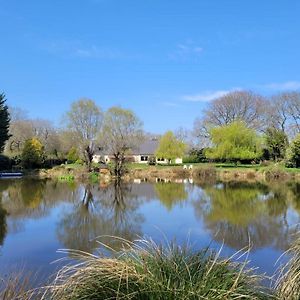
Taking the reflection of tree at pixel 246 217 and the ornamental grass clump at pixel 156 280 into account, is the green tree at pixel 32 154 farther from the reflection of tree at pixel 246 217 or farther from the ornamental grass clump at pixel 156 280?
the ornamental grass clump at pixel 156 280

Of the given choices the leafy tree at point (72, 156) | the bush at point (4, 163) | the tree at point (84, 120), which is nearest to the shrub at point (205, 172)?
the tree at point (84, 120)

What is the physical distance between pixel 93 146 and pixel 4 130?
8437mm

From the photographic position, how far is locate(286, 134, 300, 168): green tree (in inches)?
1457

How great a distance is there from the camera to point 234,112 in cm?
4831

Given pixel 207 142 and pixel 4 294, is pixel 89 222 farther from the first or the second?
pixel 207 142

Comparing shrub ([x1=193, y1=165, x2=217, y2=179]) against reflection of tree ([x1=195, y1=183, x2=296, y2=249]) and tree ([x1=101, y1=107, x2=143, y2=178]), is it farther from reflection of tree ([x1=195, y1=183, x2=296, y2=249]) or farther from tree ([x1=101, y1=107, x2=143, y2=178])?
reflection of tree ([x1=195, y1=183, x2=296, y2=249])

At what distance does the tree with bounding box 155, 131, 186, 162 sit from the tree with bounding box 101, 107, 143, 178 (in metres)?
13.0

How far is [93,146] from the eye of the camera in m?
39.0

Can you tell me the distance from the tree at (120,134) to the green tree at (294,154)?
1445cm

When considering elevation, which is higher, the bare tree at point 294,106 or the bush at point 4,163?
the bare tree at point 294,106

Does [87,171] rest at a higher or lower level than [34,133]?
lower

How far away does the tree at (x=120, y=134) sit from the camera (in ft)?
120

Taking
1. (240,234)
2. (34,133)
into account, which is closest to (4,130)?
(34,133)

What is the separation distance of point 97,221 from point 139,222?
1.55 meters
